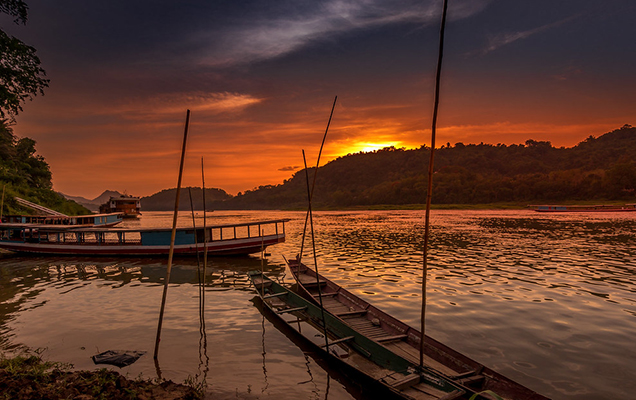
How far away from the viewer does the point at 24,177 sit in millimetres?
59250

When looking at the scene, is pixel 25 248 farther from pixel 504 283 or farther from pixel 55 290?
pixel 504 283

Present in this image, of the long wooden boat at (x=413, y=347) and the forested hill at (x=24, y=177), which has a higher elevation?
the forested hill at (x=24, y=177)

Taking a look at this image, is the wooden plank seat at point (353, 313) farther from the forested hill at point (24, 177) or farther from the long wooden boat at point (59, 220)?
the forested hill at point (24, 177)

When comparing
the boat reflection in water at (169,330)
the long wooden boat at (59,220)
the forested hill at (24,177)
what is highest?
the forested hill at (24,177)

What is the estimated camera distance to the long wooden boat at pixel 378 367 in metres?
6.67

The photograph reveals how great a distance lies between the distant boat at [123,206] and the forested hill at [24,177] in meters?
26.1

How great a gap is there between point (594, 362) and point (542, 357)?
47.4 inches

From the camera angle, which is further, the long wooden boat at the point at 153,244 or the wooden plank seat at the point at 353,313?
the long wooden boat at the point at 153,244

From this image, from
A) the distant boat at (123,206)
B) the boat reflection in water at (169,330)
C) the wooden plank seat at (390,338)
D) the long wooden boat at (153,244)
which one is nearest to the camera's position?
the boat reflection in water at (169,330)

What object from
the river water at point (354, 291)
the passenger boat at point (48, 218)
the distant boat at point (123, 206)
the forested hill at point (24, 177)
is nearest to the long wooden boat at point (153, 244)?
the river water at point (354, 291)

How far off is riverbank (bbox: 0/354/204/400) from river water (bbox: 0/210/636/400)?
3.47 ft

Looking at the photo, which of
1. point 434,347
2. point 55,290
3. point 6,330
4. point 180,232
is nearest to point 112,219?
point 180,232

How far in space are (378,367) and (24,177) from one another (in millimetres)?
72515

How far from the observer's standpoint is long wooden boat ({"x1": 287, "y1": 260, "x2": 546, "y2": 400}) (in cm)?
670
